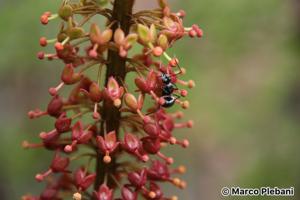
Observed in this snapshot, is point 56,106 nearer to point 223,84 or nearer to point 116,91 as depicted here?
point 116,91

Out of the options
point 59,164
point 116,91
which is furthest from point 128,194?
point 116,91

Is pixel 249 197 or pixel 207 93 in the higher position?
pixel 207 93

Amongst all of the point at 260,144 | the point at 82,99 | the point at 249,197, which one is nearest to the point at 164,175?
the point at 82,99

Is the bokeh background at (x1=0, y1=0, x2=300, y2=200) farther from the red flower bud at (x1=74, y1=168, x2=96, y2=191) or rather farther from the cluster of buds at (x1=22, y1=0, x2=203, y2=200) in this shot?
the red flower bud at (x1=74, y1=168, x2=96, y2=191)

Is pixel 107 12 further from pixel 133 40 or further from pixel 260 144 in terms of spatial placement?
pixel 260 144

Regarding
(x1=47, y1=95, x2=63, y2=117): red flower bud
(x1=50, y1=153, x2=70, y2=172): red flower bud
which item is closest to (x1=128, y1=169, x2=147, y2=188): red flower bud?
(x1=50, y1=153, x2=70, y2=172): red flower bud

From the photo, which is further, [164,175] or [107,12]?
[164,175]

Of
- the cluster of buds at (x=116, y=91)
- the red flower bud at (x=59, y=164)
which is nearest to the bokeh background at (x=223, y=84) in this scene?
the cluster of buds at (x=116, y=91)
